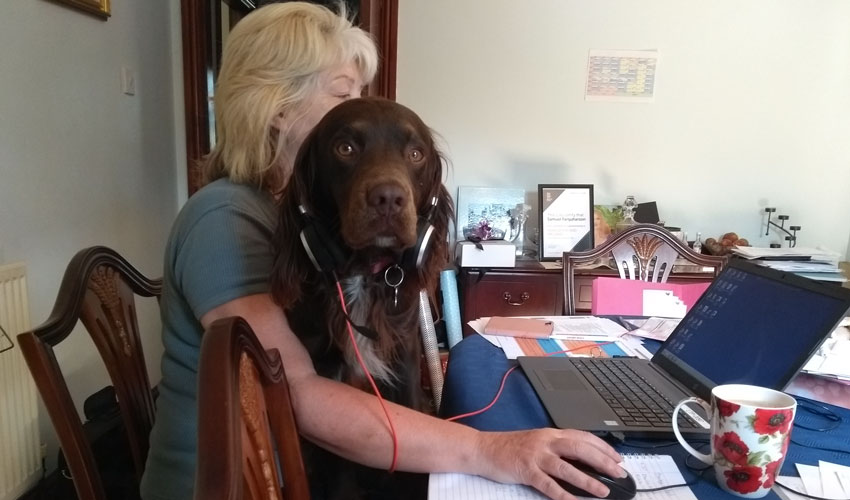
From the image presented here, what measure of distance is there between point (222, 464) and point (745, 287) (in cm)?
85

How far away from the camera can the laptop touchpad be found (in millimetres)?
901

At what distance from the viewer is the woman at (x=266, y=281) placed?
0.66 meters

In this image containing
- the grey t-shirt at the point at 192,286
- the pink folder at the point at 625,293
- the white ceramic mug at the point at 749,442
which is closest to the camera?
the white ceramic mug at the point at 749,442

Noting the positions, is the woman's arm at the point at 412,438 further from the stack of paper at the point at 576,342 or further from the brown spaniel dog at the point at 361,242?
the stack of paper at the point at 576,342

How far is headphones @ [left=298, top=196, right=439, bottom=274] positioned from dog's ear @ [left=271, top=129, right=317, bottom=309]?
0.01 meters

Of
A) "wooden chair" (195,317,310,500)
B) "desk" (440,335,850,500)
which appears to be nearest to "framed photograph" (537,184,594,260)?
"desk" (440,335,850,500)

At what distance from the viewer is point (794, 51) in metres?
2.58

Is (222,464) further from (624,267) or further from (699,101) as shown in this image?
(699,101)

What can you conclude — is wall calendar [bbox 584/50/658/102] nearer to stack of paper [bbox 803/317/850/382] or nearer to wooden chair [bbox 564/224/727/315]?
wooden chair [bbox 564/224/727/315]

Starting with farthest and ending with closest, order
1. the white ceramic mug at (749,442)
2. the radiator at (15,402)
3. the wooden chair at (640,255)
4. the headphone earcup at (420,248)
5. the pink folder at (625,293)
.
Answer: the wooden chair at (640,255) < the pink folder at (625,293) < the radiator at (15,402) < the headphone earcup at (420,248) < the white ceramic mug at (749,442)

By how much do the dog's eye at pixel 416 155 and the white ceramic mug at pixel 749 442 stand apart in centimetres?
58

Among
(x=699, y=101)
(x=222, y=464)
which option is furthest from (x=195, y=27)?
(x=222, y=464)

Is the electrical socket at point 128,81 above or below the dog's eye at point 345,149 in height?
above

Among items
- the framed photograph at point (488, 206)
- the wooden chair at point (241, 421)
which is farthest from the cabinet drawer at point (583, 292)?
the wooden chair at point (241, 421)
